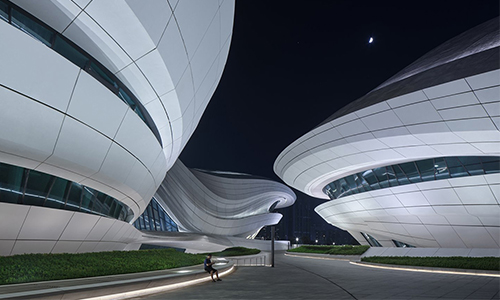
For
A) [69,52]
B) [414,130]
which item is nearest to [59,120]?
[69,52]

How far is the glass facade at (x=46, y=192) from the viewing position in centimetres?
843

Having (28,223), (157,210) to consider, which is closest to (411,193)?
(28,223)

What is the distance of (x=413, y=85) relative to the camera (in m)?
17.8

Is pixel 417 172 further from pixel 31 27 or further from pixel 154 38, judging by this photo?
pixel 31 27

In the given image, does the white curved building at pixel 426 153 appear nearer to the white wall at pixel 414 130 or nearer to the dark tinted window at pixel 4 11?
the white wall at pixel 414 130

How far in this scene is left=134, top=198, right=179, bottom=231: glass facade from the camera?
1654 inches

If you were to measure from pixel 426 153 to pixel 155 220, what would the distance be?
113 ft

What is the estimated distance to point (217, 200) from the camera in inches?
2087

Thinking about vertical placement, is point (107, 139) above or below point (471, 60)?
below

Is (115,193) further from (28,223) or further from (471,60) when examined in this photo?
(471,60)

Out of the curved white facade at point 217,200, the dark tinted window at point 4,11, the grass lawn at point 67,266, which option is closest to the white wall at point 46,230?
the grass lawn at point 67,266

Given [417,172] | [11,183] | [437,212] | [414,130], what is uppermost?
[414,130]

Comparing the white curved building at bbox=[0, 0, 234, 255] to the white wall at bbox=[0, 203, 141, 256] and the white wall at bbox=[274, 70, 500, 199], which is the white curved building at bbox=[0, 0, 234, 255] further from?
the white wall at bbox=[274, 70, 500, 199]

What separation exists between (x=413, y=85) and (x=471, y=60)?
2795 millimetres
